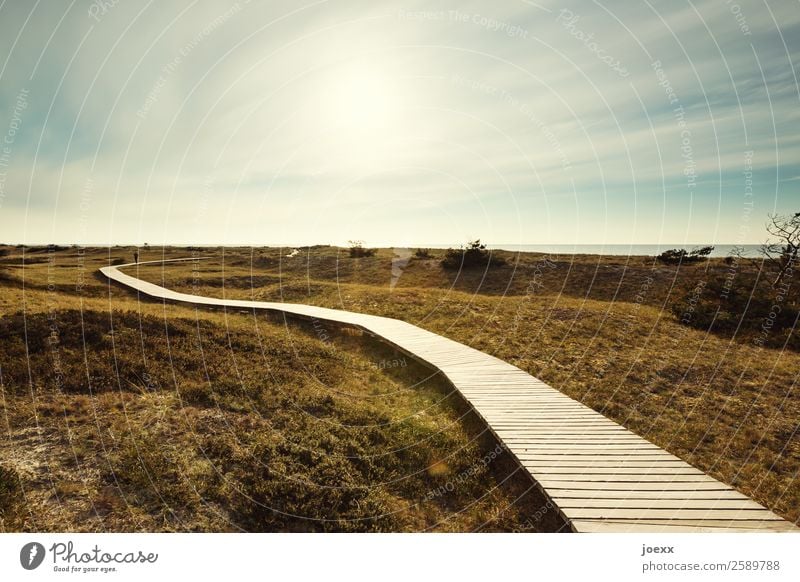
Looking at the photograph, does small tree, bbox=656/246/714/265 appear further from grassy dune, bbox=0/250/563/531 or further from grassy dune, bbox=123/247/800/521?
grassy dune, bbox=0/250/563/531

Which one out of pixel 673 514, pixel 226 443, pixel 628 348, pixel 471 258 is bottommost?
pixel 226 443

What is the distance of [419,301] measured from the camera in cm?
2681

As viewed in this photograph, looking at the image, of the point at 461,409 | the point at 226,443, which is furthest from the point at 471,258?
the point at 226,443

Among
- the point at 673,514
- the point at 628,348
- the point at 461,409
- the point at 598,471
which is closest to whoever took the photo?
the point at 673,514

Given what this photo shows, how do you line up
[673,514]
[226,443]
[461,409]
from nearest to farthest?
1. [673,514]
2. [226,443]
3. [461,409]

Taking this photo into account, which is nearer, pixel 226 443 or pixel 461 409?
pixel 226 443

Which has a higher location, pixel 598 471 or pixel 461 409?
pixel 598 471

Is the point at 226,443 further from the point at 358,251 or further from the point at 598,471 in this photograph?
the point at 358,251

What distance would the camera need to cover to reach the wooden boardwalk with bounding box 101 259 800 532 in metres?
5.41

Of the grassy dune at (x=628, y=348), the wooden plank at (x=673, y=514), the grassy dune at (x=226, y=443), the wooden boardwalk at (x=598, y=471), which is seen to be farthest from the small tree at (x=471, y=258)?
the wooden plank at (x=673, y=514)

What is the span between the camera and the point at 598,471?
648 cm

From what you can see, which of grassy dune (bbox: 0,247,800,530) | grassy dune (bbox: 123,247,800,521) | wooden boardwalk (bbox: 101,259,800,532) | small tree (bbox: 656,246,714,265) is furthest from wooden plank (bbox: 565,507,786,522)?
small tree (bbox: 656,246,714,265)
